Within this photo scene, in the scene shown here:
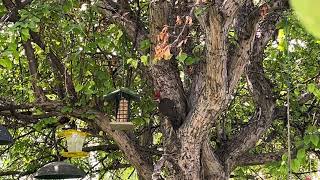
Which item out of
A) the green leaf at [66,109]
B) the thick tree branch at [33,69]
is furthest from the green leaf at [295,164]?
the thick tree branch at [33,69]

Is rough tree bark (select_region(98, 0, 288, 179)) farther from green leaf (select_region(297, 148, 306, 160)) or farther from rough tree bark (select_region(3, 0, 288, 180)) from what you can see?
green leaf (select_region(297, 148, 306, 160))

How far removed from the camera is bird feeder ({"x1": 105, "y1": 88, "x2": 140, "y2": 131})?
3117 millimetres

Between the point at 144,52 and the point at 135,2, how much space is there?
0.52 m

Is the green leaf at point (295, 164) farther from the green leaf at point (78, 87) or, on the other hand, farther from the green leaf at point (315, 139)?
the green leaf at point (78, 87)

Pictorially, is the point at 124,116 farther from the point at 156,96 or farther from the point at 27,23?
the point at 27,23

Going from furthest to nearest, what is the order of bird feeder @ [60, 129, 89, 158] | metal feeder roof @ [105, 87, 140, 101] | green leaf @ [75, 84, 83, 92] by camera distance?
bird feeder @ [60, 129, 89, 158] → green leaf @ [75, 84, 83, 92] → metal feeder roof @ [105, 87, 140, 101]

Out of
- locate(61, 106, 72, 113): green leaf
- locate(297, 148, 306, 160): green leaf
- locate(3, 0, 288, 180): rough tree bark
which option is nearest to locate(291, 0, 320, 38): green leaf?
locate(3, 0, 288, 180): rough tree bark

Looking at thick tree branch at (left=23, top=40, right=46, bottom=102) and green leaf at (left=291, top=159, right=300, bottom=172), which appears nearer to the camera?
green leaf at (left=291, top=159, right=300, bottom=172)

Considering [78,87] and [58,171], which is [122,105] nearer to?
[78,87]

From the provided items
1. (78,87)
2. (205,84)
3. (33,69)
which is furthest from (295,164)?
(33,69)

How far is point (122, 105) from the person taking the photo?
3.26 meters

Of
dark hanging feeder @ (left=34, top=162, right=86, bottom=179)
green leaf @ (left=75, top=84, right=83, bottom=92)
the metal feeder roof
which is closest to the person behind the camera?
the metal feeder roof

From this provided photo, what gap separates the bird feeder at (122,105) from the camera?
123 inches

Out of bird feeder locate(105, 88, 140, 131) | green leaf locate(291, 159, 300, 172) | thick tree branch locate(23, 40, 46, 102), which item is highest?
thick tree branch locate(23, 40, 46, 102)
